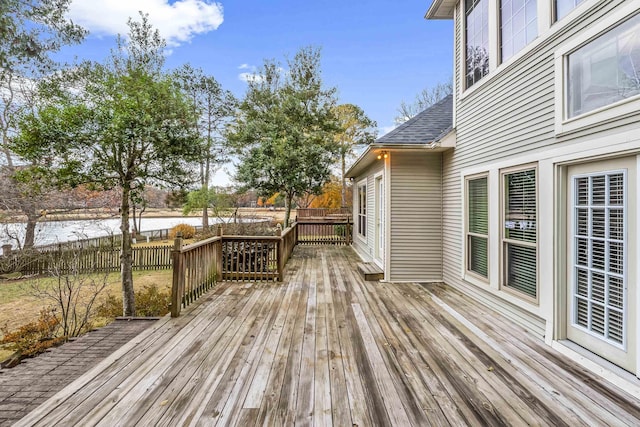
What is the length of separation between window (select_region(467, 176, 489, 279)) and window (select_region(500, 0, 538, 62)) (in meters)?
1.75

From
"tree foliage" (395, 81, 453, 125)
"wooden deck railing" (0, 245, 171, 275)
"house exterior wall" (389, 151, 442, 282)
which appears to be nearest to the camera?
"house exterior wall" (389, 151, 442, 282)

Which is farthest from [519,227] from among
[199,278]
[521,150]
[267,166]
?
[267,166]

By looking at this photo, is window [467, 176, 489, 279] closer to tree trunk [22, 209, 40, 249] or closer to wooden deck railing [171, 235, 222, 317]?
wooden deck railing [171, 235, 222, 317]

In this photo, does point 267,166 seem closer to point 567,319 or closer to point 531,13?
point 531,13

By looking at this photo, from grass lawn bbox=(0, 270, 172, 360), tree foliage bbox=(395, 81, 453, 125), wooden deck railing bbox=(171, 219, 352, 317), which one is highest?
tree foliage bbox=(395, 81, 453, 125)

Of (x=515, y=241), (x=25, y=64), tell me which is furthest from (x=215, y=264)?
(x=25, y=64)

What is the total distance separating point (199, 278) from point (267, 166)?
7023mm

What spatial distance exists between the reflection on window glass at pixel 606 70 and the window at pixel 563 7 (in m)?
0.50

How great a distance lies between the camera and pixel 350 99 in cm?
1786

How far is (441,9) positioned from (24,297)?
12968 millimetres

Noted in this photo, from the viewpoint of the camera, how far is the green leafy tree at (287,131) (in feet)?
36.4

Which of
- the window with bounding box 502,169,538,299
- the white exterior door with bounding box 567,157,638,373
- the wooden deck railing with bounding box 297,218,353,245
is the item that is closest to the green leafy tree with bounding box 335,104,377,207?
the wooden deck railing with bounding box 297,218,353,245

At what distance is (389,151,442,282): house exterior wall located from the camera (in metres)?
5.46

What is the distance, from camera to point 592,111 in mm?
2520
